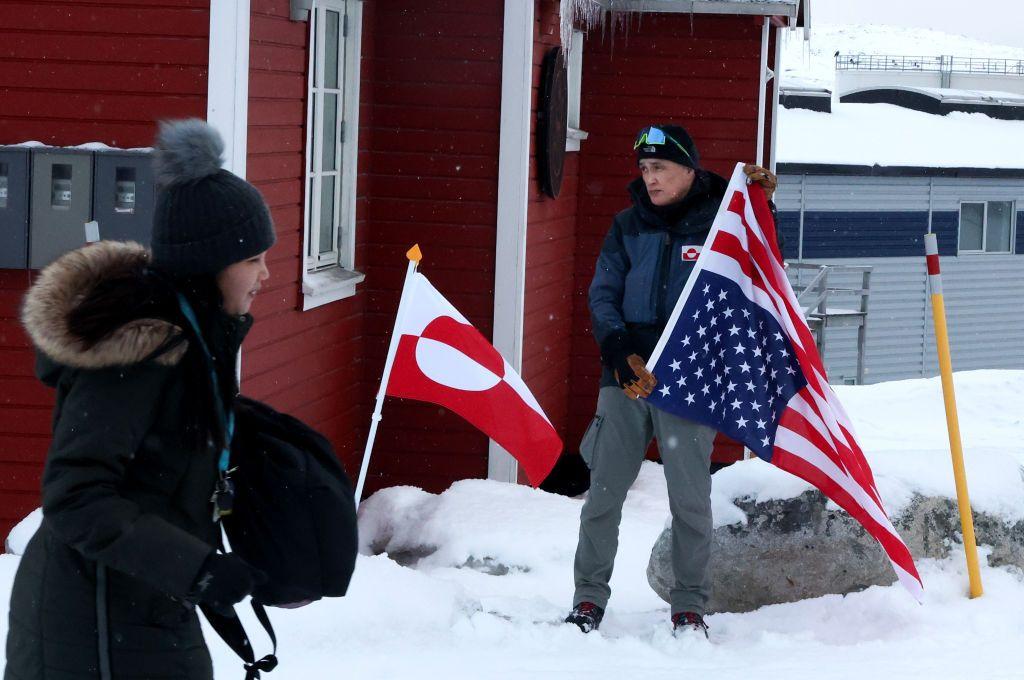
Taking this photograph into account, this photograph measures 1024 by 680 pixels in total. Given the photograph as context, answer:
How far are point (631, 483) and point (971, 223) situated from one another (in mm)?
20176

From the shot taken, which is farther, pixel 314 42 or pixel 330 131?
pixel 330 131

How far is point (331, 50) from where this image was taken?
281 inches

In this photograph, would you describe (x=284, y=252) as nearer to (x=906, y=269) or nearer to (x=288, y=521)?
(x=288, y=521)

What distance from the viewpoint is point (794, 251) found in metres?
21.4

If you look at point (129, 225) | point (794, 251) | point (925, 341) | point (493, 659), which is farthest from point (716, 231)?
point (925, 341)

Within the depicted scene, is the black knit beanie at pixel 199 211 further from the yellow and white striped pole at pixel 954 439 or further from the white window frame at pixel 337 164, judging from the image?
the white window frame at pixel 337 164

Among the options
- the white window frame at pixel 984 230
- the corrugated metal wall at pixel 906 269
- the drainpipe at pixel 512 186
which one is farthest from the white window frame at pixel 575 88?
the white window frame at pixel 984 230

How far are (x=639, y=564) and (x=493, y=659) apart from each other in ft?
6.17

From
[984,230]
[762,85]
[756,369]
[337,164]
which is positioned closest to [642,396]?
[756,369]

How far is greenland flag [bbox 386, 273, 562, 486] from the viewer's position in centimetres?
538

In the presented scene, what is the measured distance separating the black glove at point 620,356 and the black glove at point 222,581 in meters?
2.67

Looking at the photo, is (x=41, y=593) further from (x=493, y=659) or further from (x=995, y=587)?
(x=995, y=587)

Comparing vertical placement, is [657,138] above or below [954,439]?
above

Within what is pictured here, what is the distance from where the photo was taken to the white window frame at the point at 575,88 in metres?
9.91
